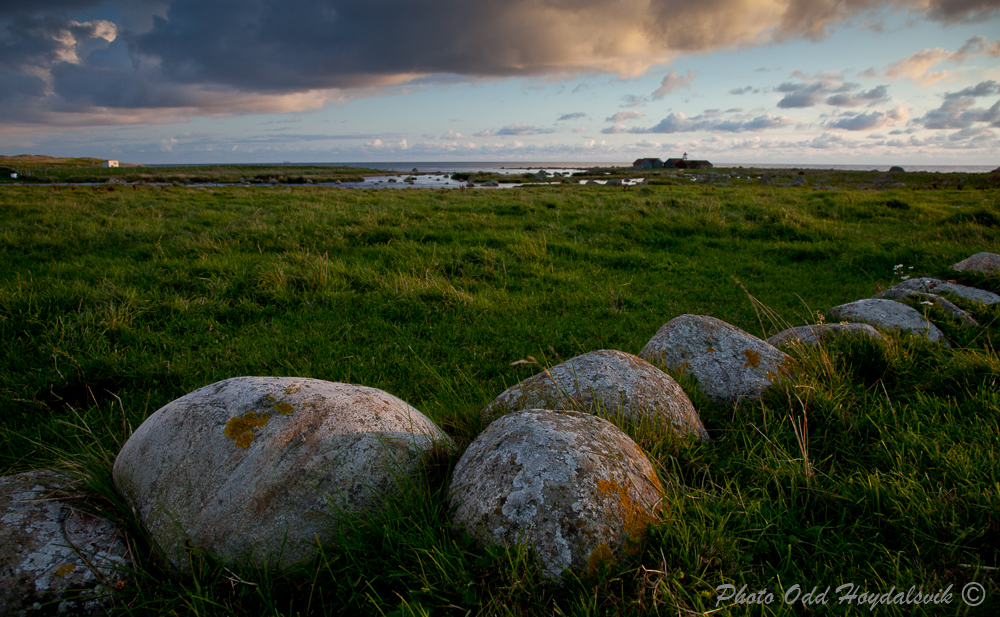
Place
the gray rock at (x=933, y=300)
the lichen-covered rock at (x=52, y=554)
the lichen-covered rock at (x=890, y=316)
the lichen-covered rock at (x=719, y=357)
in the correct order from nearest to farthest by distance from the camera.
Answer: the lichen-covered rock at (x=52, y=554), the lichen-covered rock at (x=719, y=357), the lichen-covered rock at (x=890, y=316), the gray rock at (x=933, y=300)

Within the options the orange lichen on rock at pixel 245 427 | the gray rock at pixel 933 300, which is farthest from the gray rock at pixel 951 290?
the orange lichen on rock at pixel 245 427

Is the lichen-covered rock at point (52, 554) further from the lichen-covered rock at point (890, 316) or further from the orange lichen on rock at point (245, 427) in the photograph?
the lichen-covered rock at point (890, 316)

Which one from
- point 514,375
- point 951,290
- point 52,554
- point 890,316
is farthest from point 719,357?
point 951,290

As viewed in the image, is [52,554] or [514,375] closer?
[52,554]

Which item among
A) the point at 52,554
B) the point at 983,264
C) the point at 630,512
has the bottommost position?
the point at 52,554

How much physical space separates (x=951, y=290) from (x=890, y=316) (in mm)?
1735

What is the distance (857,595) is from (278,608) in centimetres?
241

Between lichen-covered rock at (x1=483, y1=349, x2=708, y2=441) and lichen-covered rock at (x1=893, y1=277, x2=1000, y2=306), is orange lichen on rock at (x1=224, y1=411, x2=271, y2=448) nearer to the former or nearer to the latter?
lichen-covered rock at (x1=483, y1=349, x2=708, y2=441)

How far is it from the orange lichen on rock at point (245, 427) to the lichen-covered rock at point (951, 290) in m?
7.45

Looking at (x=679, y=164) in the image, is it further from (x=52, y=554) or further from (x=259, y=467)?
(x=52, y=554)

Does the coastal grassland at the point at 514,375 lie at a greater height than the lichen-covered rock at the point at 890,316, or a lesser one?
lesser

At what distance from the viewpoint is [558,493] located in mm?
1972

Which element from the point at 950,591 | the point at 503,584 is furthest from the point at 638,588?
→ the point at 950,591

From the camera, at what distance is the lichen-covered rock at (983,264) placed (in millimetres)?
6480
